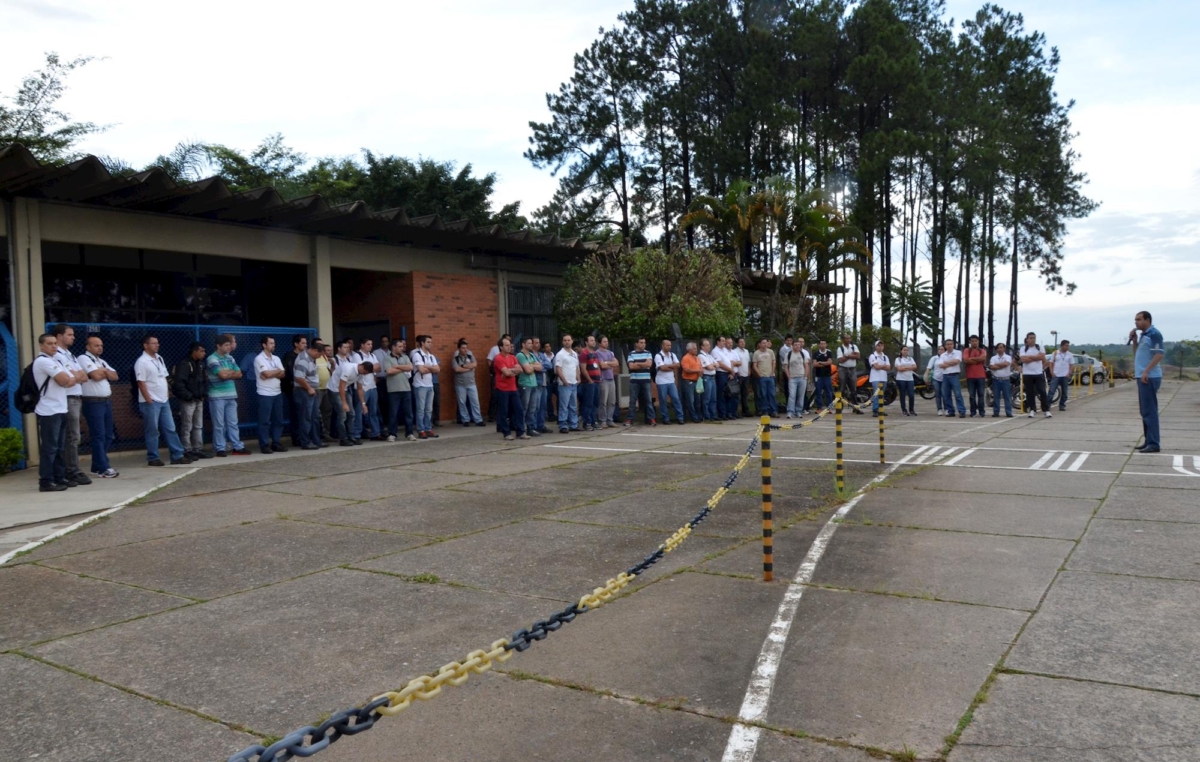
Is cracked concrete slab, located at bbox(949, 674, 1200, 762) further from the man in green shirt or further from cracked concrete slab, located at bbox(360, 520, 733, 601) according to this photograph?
the man in green shirt

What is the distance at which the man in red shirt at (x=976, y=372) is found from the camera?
1930 cm

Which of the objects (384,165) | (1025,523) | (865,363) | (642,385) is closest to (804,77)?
(865,363)

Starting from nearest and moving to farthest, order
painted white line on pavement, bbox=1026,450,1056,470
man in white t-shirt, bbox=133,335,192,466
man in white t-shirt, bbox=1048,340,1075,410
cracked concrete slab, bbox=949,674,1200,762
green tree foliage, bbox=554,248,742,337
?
1. cracked concrete slab, bbox=949,674,1200,762
2. painted white line on pavement, bbox=1026,450,1056,470
3. man in white t-shirt, bbox=133,335,192,466
4. green tree foliage, bbox=554,248,742,337
5. man in white t-shirt, bbox=1048,340,1075,410

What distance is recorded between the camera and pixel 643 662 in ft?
15.0

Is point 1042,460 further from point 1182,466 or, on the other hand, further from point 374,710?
point 374,710

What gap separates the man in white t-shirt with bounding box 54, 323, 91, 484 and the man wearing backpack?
16cm

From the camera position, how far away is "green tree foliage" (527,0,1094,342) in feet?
113

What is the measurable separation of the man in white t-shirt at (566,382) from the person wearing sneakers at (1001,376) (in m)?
9.02

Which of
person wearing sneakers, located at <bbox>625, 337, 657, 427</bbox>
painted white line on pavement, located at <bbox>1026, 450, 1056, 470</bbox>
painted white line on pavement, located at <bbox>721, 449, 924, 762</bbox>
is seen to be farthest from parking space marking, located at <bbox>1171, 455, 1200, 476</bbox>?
person wearing sneakers, located at <bbox>625, 337, 657, 427</bbox>

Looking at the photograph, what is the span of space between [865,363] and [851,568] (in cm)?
2322

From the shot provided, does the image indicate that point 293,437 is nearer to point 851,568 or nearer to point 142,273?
point 142,273

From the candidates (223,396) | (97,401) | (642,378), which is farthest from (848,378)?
(97,401)

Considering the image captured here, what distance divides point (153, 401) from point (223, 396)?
1159 mm

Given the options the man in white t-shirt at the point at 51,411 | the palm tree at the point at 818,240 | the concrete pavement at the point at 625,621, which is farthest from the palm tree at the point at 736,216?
the man in white t-shirt at the point at 51,411
